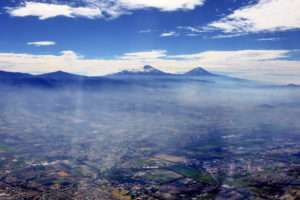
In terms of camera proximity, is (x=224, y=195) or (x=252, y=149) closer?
(x=224, y=195)

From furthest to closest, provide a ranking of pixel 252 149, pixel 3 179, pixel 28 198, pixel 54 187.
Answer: pixel 252 149
pixel 3 179
pixel 54 187
pixel 28 198

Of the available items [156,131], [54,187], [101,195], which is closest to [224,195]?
[101,195]

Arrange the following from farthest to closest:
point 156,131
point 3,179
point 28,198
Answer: point 156,131, point 3,179, point 28,198

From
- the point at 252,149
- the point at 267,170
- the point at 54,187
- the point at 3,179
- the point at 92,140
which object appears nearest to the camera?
the point at 54,187

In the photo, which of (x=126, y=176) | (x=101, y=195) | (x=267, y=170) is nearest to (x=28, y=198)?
(x=101, y=195)

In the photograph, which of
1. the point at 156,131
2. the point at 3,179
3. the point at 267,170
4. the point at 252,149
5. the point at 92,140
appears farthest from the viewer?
the point at 156,131

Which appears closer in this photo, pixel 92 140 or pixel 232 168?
pixel 232 168

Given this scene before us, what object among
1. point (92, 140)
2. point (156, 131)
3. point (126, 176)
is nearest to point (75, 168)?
point (126, 176)

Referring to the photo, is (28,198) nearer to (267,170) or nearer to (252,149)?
(267,170)

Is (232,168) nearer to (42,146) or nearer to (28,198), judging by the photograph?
(28,198)
